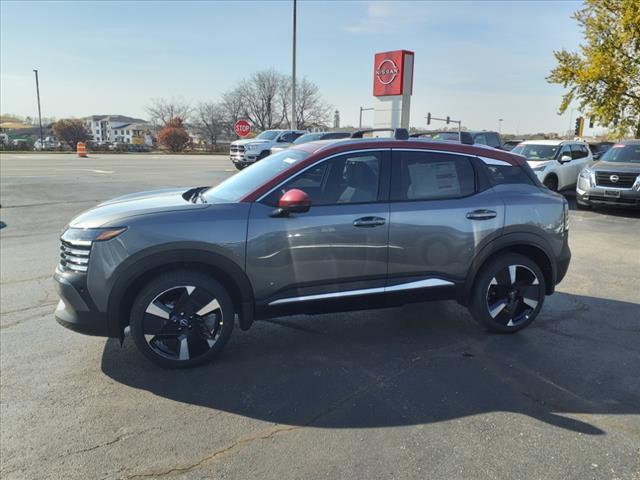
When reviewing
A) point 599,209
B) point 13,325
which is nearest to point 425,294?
point 13,325

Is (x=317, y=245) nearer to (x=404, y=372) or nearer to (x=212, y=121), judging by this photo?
(x=404, y=372)

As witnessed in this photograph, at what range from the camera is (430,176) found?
13.3 feet

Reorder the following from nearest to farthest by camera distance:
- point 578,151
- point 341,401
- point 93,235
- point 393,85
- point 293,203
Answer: point 341,401 < point 93,235 < point 293,203 < point 578,151 < point 393,85

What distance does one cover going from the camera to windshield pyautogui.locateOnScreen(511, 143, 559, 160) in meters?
14.0

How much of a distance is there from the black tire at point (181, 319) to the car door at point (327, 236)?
33 cm

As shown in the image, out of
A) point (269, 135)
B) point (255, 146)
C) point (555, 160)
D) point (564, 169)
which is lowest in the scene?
point (564, 169)

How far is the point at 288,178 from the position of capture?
371cm

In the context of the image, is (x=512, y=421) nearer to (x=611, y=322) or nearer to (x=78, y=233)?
(x=611, y=322)

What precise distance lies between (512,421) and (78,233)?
3251 millimetres

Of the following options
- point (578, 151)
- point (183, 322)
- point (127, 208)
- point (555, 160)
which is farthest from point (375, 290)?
point (578, 151)

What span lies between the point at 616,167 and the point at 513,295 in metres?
9.16

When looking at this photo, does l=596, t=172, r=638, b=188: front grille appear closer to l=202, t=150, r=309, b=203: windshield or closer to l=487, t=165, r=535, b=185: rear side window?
l=487, t=165, r=535, b=185: rear side window

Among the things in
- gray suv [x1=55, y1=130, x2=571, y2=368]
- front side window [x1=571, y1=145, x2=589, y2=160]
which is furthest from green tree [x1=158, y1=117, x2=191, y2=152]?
gray suv [x1=55, y1=130, x2=571, y2=368]

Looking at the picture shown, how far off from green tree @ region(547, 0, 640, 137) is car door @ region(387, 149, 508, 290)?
2167cm
